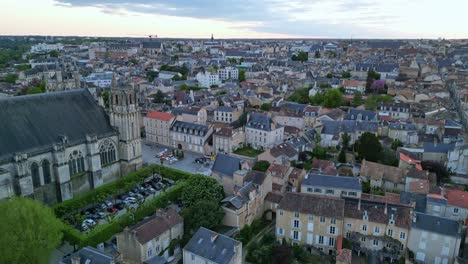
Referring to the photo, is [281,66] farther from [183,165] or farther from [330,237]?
[330,237]

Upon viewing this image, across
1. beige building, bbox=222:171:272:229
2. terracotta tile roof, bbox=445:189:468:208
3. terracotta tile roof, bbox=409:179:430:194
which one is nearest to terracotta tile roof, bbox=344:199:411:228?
terracotta tile roof, bbox=445:189:468:208

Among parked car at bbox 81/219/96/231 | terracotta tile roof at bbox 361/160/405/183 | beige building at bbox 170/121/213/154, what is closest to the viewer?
parked car at bbox 81/219/96/231

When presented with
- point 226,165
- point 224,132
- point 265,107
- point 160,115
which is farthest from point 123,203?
point 265,107

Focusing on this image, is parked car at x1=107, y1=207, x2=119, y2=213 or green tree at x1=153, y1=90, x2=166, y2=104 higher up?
green tree at x1=153, y1=90, x2=166, y2=104

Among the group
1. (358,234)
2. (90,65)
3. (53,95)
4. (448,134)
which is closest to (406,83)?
(448,134)

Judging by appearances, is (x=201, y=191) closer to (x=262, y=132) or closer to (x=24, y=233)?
(x=24, y=233)

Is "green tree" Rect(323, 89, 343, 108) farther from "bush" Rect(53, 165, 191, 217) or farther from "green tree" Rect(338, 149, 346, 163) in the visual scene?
"bush" Rect(53, 165, 191, 217)
